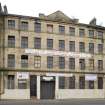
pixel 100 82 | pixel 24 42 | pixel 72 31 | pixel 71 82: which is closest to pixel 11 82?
pixel 24 42

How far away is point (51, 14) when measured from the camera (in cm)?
6562

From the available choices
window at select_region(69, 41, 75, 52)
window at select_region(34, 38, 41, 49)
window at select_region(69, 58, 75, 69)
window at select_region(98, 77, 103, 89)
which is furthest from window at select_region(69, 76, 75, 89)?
window at select_region(34, 38, 41, 49)

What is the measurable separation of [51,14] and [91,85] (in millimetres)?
14442

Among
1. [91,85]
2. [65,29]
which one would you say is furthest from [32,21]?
[91,85]

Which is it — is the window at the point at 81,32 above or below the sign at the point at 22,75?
above

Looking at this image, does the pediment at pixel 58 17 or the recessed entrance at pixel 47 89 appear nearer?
the recessed entrance at pixel 47 89

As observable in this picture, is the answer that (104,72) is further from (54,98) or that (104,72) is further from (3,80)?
(3,80)

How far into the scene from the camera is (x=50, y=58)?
2400 inches

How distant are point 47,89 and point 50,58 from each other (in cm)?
516

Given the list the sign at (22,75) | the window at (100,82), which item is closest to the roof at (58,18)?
the sign at (22,75)

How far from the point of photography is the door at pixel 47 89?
196 feet

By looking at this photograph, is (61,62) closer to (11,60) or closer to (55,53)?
(55,53)

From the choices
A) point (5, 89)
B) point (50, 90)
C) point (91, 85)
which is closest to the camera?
point (5, 89)

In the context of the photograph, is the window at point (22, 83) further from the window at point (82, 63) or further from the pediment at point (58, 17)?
the pediment at point (58, 17)
